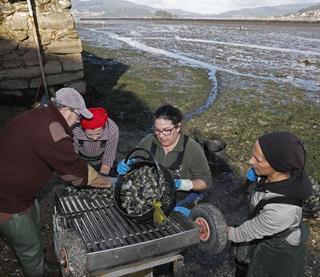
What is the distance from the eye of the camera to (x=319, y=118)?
10.7 metres

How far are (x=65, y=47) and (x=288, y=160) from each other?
25.4 ft

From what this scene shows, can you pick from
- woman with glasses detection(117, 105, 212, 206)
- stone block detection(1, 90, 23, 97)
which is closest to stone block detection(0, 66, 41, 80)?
stone block detection(1, 90, 23, 97)

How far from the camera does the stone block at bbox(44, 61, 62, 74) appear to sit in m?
8.96

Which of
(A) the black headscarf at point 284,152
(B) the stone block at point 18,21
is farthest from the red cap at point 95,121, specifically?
(B) the stone block at point 18,21

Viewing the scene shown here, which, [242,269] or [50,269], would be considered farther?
[50,269]

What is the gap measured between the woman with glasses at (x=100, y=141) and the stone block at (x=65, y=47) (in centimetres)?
496

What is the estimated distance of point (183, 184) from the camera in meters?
3.70

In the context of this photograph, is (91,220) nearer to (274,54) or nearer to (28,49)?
(28,49)

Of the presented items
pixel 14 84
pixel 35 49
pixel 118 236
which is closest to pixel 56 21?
pixel 35 49

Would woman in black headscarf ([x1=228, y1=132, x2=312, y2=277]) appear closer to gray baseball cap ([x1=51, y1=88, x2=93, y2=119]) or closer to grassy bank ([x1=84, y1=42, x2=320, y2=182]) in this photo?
gray baseball cap ([x1=51, y1=88, x2=93, y2=119])

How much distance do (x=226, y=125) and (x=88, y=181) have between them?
7151 mm

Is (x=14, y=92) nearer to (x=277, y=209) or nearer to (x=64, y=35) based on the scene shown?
(x=64, y=35)

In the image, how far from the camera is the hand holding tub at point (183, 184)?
12.0 ft

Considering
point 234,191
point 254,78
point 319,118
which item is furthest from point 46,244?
point 254,78
